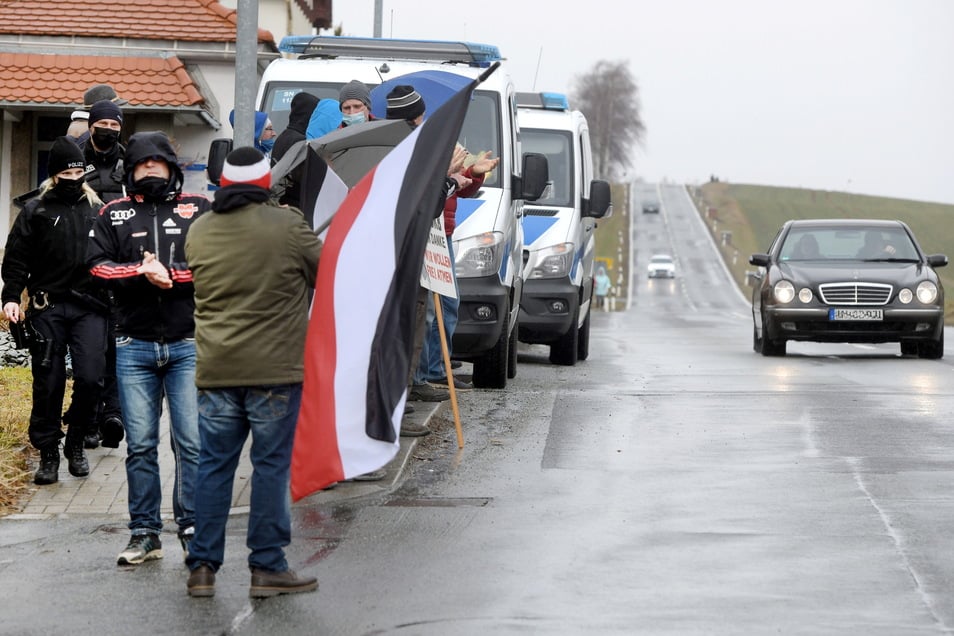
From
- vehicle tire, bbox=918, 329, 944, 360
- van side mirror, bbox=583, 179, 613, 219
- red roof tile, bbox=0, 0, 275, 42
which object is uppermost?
red roof tile, bbox=0, 0, 275, 42

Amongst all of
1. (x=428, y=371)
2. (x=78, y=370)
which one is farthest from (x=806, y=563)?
(x=428, y=371)

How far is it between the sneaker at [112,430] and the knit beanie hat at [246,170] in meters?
4.09

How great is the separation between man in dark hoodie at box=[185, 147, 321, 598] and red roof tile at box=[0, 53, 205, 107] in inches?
704

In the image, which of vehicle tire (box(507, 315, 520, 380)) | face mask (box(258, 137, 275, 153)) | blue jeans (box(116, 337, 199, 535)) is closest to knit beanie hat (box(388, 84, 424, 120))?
face mask (box(258, 137, 275, 153))

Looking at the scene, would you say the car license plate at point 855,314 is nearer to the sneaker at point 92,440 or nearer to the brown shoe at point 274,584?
the sneaker at point 92,440

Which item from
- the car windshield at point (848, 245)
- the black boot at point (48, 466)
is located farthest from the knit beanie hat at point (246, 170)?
the car windshield at point (848, 245)

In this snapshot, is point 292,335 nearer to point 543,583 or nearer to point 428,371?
point 543,583

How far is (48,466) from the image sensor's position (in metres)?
9.99

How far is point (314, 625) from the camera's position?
6.43m

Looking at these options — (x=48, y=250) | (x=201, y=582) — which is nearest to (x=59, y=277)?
(x=48, y=250)

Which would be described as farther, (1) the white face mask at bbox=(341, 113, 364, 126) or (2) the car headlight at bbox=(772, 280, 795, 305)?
(2) the car headlight at bbox=(772, 280, 795, 305)

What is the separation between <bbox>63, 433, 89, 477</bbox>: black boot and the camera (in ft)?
33.5

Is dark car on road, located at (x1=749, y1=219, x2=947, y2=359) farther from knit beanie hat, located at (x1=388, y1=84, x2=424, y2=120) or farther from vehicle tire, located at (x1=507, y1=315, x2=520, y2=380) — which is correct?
knit beanie hat, located at (x1=388, y1=84, x2=424, y2=120)

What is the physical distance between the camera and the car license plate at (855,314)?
1992cm
